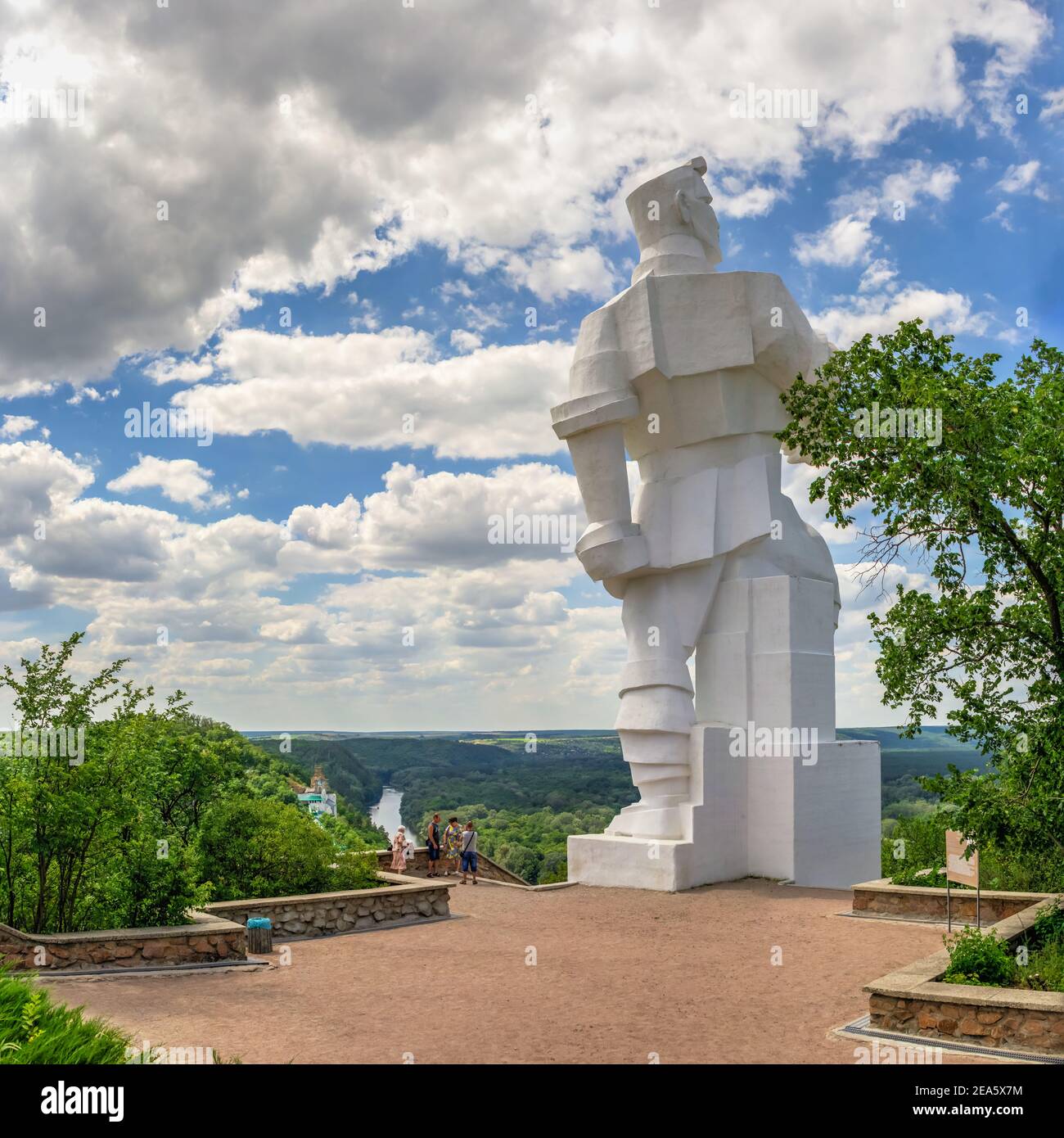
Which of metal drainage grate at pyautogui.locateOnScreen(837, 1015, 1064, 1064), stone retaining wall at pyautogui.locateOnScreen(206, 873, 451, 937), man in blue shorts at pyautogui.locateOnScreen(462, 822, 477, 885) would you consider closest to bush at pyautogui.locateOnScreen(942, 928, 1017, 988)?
metal drainage grate at pyautogui.locateOnScreen(837, 1015, 1064, 1064)

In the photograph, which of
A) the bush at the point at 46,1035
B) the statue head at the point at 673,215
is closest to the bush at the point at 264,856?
the bush at the point at 46,1035

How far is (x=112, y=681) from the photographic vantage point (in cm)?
1047

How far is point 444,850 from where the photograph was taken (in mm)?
16516

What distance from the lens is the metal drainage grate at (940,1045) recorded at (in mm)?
6025

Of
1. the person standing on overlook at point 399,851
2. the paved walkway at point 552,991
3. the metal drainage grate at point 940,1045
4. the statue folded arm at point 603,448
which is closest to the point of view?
the metal drainage grate at point 940,1045

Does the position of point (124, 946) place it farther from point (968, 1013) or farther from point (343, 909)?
point (968, 1013)

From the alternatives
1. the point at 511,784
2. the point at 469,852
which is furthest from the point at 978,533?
the point at 511,784

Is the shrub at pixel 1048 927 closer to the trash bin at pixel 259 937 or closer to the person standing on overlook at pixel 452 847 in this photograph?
the trash bin at pixel 259 937

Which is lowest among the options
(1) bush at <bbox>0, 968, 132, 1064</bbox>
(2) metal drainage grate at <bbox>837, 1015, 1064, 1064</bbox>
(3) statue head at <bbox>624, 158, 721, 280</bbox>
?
(2) metal drainage grate at <bbox>837, 1015, 1064, 1064</bbox>

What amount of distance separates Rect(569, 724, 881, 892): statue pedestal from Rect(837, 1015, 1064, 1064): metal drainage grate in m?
6.41

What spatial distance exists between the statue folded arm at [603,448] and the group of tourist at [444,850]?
4.51 m

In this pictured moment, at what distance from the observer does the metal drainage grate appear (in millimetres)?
6025

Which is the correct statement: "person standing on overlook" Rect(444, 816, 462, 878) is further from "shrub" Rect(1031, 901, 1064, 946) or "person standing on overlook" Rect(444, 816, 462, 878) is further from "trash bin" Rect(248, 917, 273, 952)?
"shrub" Rect(1031, 901, 1064, 946)
